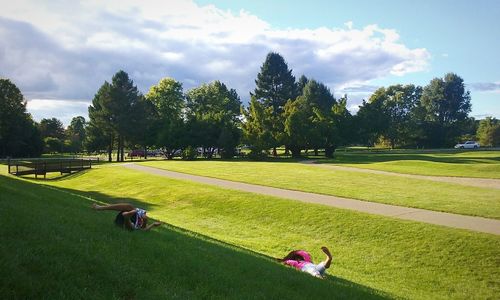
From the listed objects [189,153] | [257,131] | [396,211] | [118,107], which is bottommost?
[396,211]

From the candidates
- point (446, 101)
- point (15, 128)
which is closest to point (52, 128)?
point (15, 128)

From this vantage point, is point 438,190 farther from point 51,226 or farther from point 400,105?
point 400,105

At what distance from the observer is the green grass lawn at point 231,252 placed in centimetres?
566

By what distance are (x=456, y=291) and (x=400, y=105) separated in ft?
299

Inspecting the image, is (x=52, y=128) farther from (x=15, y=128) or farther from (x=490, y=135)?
(x=490, y=135)

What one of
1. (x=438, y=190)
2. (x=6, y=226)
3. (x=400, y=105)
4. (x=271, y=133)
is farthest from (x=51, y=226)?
(x=400, y=105)

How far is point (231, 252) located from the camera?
30.8 ft

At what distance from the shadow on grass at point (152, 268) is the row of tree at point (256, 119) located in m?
44.5

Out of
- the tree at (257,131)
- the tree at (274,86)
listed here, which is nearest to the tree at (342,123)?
the tree at (257,131)

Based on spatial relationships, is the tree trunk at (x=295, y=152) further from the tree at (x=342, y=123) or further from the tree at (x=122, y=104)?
the tree at (x=122, y=104)

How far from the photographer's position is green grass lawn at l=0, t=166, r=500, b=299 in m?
5.66

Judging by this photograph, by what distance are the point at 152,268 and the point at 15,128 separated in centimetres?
7642

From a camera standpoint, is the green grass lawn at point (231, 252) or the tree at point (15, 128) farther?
the tree at point (15, 128)

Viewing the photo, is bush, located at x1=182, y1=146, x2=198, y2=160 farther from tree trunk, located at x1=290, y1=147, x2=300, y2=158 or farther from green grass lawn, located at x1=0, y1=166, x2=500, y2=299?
green grass lawn, located at x1=0, y1=166, x2=500, y2=299
